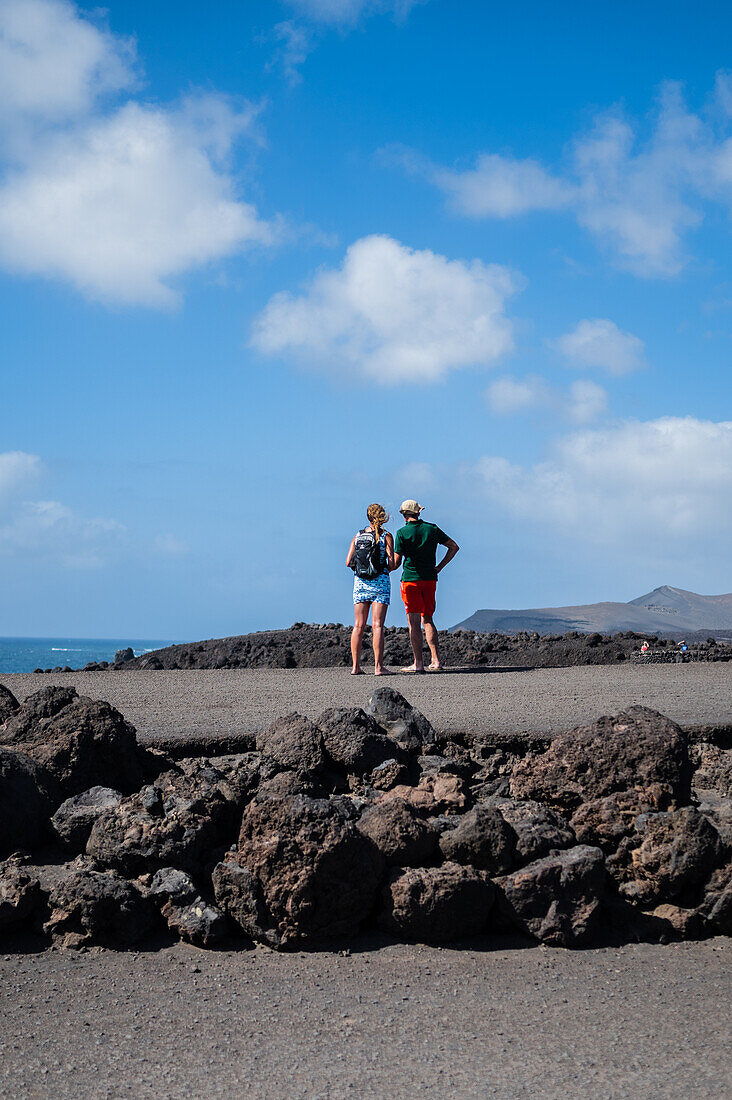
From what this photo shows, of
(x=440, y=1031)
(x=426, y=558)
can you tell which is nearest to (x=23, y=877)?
(x=440, y=1031)

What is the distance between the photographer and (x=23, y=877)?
4957 mm

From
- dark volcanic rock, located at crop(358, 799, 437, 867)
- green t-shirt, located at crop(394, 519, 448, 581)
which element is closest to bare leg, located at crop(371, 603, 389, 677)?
green t-shirt, located at crop(394, 519, 448, 581)

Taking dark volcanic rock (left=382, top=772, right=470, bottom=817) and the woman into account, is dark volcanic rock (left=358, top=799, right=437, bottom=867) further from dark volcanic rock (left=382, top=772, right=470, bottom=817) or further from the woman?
the woman

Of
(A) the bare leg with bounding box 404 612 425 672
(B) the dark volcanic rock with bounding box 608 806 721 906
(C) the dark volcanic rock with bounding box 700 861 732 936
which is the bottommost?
(C) the dark volcanic rock with bounding box 700 861 732 936

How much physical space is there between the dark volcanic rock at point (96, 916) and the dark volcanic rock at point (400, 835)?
1262 millimetres

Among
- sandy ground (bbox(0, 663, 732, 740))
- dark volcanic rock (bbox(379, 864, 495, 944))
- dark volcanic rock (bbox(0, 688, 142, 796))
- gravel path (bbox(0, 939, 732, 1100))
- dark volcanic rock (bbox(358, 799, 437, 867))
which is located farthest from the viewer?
sandy ground (bbox(0, 663, 732, 740))

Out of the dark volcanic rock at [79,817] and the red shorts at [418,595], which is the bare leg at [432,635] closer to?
the red shorts at [418,595]

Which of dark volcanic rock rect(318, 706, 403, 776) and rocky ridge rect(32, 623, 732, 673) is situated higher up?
rocky ridge rect(32, 623, 732, 673)

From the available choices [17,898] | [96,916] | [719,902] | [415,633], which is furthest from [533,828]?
[415,633]

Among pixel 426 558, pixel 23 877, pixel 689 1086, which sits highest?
pixel 426 558

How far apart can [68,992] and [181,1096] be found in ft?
3.38

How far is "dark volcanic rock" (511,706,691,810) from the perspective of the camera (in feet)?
18.7

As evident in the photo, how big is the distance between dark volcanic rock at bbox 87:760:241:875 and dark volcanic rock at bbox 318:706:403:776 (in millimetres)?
846

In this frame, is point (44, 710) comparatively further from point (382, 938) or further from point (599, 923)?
point (599, 923)
